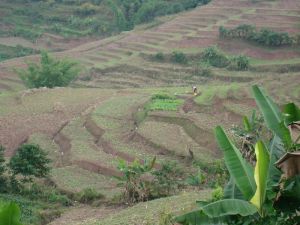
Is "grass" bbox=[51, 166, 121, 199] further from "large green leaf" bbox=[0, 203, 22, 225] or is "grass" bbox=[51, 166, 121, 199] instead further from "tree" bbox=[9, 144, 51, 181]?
"large green leaf" bbox=[0, 203, 22, 225]

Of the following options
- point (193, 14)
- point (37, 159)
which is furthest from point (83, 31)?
point (37, 159)

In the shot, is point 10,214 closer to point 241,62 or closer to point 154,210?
point 154,210

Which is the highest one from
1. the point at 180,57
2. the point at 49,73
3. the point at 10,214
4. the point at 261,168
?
the point at 261,168

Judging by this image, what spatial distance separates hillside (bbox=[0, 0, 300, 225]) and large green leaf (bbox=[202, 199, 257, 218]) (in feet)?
16.1

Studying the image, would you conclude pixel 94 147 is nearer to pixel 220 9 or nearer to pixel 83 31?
pixel 220 9

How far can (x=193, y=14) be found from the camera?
48.9 m

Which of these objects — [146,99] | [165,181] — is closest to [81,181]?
[165,181]

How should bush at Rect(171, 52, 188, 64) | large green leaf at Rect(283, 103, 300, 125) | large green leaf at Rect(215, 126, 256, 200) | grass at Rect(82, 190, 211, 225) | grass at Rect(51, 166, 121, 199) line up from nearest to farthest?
1. large green leaf at Rect(215, 126, 256, 200)
2. large green leaf at Rect(283, 103, 300, 125)
3. grass at Rect(82, 190, 211, 225)
4. grass at Rect(51, 166, 121, 199)
5. bush at Rect(171, 52, 188, 64)

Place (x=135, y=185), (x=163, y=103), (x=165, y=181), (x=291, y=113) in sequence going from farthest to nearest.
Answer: (x=163, y=103), (x=165, y=181), (x=135, y=185), (x=291, y=113)

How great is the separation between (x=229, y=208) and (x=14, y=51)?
164ft

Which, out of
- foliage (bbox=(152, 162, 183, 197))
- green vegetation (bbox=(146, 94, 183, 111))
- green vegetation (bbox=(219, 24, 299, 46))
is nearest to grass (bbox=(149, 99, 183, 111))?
green vegetation (bbox=(146, 94, 183, 111))

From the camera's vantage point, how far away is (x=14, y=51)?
175 feet

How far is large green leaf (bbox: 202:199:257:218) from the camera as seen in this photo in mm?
6051

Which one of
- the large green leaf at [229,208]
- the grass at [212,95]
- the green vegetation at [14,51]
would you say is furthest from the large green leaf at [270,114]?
the green vegetation at [14,51]
